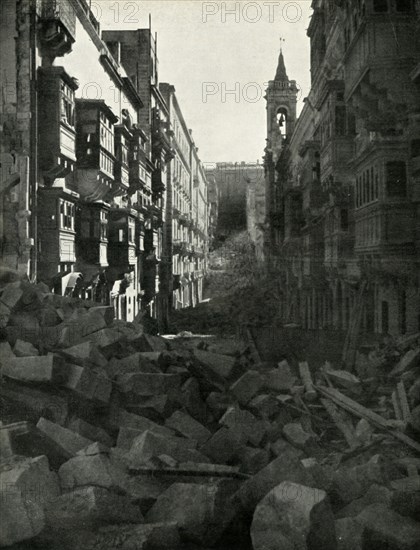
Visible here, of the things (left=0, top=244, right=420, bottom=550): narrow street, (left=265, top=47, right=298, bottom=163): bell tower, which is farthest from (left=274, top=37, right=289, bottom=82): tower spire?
(left=0, top=244, right=420, bottom=550): narrow street

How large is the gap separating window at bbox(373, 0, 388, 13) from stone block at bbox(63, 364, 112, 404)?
12.0 m

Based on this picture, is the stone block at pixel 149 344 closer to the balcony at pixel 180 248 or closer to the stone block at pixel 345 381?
the stone block at pixel 345 381

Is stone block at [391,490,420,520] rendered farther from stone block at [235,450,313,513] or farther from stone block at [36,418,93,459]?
stone block at [36,418,93,459]

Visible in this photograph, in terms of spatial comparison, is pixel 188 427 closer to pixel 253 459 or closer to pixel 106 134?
pixel 253 459

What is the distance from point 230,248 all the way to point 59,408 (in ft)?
196

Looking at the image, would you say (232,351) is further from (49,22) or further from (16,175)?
(49,22)

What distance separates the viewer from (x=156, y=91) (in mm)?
33000

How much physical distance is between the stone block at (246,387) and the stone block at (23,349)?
10.6ft

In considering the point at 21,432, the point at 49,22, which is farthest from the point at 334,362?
the point at 49,22

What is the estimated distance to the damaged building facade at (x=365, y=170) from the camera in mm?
14750

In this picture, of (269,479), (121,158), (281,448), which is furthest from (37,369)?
(121,158)

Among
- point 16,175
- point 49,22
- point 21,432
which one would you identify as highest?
point 49,22

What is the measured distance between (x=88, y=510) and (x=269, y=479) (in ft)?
6.09

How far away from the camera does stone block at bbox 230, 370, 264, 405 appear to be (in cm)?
955
